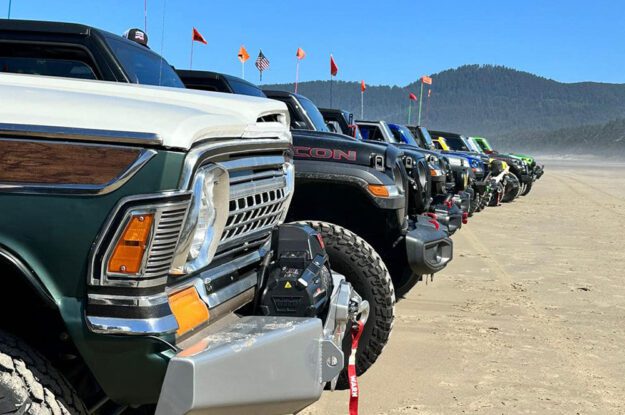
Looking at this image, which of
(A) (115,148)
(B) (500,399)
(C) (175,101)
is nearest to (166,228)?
(A) (115,148)

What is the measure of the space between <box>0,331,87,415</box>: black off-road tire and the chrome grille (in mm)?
797

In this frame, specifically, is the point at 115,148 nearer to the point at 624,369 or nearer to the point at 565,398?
the point at 565,398

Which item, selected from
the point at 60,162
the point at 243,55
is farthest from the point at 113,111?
the point at 243,55

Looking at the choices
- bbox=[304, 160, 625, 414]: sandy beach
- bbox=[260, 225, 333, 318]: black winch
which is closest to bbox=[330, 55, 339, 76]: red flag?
bbox=[304, 160, 625, 414]: sandy beach

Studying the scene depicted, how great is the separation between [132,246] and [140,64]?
116 inches

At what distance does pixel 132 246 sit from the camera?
1.94m

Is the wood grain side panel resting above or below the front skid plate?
above

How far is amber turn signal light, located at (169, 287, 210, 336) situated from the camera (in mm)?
2140

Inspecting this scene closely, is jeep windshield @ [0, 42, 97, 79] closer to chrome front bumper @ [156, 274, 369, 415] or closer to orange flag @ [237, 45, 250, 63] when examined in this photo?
chrome front bumper @ [156, 274, 369, 415]

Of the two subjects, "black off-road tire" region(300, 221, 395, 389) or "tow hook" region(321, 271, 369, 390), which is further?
"black off-road tire" region(300, 221, 395, 389)

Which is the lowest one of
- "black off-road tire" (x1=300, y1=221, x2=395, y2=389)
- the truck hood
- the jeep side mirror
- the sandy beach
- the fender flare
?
the sandy beach

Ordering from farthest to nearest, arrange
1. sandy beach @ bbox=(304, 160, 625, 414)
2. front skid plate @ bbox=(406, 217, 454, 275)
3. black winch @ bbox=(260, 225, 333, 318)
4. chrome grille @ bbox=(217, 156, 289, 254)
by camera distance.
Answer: front skid plate @ bbox=(406, 217, 454, 275), sandy beach @ bbox=(304, 160, 625, 414), black winch @ bbox=(260, 225, 333, 318), chrome grille @ bbox=(217, 156, 289, 254)

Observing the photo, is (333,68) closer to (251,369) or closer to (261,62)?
(261,62)

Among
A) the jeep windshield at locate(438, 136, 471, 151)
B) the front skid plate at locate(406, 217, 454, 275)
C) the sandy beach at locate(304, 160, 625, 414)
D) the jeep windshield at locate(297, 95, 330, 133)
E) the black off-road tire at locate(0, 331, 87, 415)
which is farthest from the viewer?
the jeep windshield at locate(438, 136, 471, 151)
